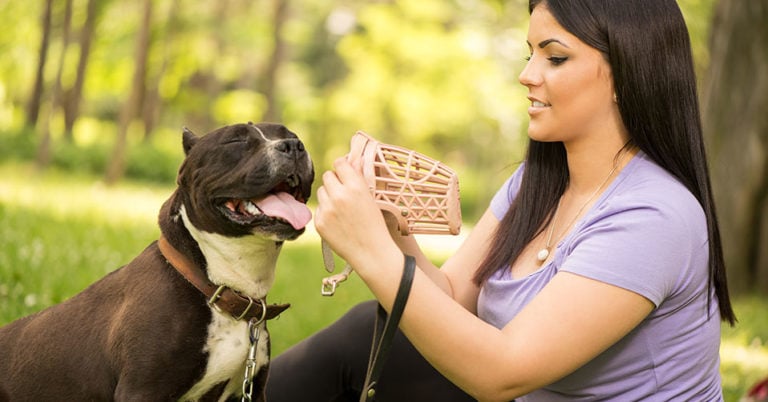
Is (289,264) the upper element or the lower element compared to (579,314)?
lower

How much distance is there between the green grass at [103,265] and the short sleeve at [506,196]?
1.92 m

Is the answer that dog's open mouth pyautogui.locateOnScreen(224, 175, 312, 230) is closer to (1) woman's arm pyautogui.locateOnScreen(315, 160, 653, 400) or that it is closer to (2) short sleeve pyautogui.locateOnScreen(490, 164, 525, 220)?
(1) woman's arm pyautogui.locateOnScreen(315, 160, 653, 400)

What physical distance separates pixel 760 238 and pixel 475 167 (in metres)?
32.0

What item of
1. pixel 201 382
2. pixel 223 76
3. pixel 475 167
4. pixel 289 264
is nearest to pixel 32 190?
pixel 289 264

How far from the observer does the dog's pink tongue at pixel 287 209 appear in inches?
111

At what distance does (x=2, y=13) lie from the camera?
22.7 meters

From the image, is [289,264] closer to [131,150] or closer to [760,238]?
[760,238]

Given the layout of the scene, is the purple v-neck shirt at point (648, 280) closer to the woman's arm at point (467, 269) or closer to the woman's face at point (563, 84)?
the woman's face at point (563, 84)

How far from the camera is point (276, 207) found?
2910 millimetres

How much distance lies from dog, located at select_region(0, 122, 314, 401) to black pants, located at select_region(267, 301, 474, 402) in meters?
0.36

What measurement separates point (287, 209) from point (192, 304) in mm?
436

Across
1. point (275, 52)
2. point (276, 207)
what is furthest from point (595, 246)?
point (275, 52)

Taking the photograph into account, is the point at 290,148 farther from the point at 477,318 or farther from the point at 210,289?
the point at 477,318

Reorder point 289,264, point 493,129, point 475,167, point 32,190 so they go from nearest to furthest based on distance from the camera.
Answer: point 289,264
point 32,190
point 493,129
point 475,167
